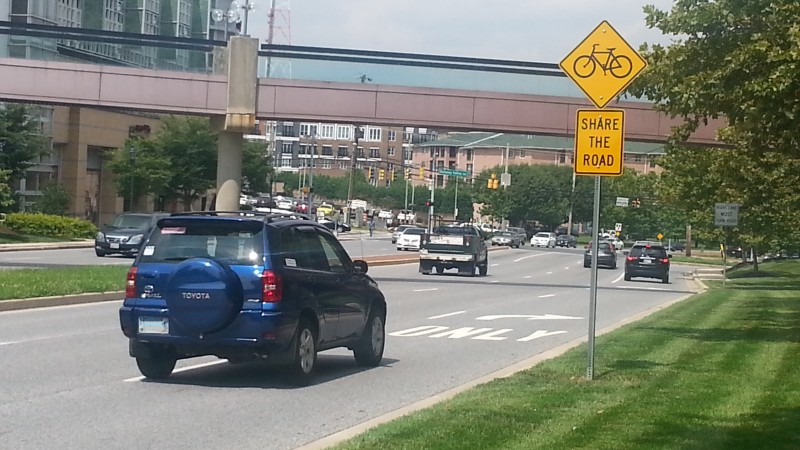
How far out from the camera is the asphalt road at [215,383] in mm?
9719

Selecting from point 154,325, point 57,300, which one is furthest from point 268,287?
point 57,300

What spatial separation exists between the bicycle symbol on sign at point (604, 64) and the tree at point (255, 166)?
197 ft

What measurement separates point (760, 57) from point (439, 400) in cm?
856

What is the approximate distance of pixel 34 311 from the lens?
20703 mm

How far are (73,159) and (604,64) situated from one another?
61.3 meters

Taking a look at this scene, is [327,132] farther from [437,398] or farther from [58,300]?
[437,398]

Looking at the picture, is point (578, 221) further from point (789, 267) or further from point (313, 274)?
point (313, 274)

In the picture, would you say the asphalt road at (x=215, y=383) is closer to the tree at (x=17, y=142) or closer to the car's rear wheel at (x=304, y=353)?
the car's rear wheel at (x=304, y=353)

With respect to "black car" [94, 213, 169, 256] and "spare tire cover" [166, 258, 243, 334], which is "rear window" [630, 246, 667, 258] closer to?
"black car" [94, 213, 169, 256]

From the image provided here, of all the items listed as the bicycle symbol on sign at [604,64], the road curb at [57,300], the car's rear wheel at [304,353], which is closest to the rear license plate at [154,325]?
the car's rear wheel at [304,353]

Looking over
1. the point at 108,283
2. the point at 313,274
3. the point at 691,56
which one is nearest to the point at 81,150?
the point at 108,283

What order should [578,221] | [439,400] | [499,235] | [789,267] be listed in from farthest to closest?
[578,221]
[499,235]
[789,267]
[439,400]

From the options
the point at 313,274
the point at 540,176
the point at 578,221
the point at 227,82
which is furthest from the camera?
the point at 578,221

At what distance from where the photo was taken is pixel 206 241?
12.4m
